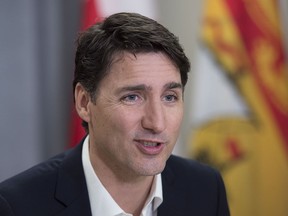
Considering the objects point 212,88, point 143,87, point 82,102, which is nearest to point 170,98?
point 143,87

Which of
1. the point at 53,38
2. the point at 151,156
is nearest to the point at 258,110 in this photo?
the point at 53,38

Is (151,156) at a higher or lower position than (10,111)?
higher

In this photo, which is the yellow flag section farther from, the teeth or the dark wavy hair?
the teeth

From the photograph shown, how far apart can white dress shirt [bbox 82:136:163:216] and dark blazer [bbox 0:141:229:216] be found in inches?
0.6

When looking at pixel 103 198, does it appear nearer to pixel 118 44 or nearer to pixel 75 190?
pixel 75 190

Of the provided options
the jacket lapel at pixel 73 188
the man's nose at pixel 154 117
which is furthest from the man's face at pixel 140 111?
the jacket lapel at pixel 73 188

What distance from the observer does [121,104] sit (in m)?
1.16

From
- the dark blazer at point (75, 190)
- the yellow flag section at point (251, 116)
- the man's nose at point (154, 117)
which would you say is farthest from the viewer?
the yellow flag section at point (251, 116)

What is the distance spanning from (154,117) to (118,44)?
0.19 meters

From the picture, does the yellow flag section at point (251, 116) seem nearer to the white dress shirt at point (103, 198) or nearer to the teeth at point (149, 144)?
the white dress shirt at point (103, 198)

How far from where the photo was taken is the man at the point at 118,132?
3.78 feet

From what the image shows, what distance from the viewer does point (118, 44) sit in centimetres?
119

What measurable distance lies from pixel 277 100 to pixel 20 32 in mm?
1223

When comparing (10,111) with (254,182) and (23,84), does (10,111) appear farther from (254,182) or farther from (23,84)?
(254,182)
